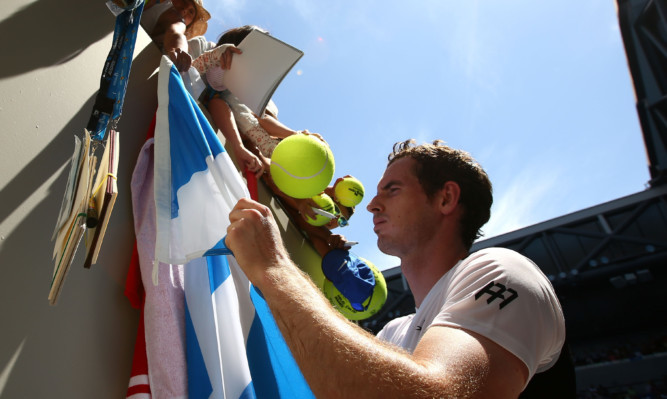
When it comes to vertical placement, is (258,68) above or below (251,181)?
above

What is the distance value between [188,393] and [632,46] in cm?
1283

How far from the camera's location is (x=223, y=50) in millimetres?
2242

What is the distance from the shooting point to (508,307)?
94cm

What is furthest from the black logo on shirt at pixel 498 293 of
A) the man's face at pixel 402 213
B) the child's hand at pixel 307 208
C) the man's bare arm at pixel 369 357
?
the child's hand at pixel 307 208

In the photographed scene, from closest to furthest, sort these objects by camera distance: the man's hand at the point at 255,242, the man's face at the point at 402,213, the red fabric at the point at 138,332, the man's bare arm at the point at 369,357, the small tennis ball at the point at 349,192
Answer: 1. the man's bare arm at the point at 369,357
2. the man's hand at the point at 255,242
3. the red fabric at the point at 138,332
4. the man's face at the point at 402,213
5. the small tennis ball at the point at 349,192

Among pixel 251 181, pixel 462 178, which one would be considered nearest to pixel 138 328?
pixel 251 181

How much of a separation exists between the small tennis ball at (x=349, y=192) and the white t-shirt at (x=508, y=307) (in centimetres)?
157

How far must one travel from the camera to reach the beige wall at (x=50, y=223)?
980 mm

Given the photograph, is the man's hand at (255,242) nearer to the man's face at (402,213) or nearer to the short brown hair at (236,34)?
the man's face at (402,213)

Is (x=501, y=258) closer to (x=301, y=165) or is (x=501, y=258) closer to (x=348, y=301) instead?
(x=301, y=165)

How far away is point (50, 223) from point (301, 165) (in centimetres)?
108

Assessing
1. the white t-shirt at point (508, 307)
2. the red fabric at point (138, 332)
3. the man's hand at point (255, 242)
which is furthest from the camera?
the red fabric at point (138, 332)

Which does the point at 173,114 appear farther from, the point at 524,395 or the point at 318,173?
the point at 524,395

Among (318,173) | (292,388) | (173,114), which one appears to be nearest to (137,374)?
(292,388)
